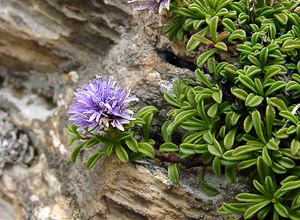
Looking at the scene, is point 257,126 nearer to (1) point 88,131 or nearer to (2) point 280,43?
(2) point 280,43

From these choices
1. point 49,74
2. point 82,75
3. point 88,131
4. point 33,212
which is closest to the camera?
Result: point 88,131

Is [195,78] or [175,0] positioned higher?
[175,0]

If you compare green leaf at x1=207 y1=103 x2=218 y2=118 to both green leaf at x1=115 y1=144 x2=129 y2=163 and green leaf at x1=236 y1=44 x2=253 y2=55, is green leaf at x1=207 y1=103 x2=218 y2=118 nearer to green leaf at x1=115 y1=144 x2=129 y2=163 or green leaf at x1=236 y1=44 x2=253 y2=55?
green leaf at x1=236 y1=44 x2=253 y2=55

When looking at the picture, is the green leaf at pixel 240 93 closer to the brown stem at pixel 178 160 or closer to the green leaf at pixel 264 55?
the green leaf at pixel 264 55

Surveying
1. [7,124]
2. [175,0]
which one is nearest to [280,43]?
[175,0]

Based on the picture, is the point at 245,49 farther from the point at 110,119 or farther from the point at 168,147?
the point at 110,119

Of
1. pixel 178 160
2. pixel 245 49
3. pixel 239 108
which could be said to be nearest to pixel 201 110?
pixel 239 108
